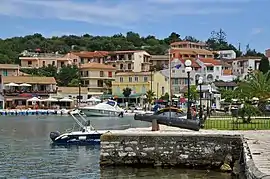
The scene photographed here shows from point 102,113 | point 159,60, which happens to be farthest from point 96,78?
point 102,113

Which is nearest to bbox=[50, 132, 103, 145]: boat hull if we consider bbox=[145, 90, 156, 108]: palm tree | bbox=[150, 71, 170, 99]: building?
bbox=[145, 90, 156, 108]: palm tree

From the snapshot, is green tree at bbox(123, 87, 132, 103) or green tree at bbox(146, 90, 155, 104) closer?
green tree at bbox(146, 90, 155, 104)

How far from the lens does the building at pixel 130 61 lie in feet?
455

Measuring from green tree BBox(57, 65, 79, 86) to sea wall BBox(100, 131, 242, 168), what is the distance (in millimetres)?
104723

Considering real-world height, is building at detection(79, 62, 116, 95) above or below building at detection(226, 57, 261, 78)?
below

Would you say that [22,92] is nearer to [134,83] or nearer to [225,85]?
[134,83]

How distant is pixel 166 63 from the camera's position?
145 meters

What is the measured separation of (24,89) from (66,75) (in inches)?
641

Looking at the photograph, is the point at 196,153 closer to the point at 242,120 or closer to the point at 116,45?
the point at 242,120

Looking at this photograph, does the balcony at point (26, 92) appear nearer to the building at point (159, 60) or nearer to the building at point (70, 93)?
the building at point (70, 93)

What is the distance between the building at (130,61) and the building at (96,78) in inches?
322

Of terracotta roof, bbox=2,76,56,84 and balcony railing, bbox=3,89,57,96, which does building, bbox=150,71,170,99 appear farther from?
terracotta roof, bbox=2,76,56,84

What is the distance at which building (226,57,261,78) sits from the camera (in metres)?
141

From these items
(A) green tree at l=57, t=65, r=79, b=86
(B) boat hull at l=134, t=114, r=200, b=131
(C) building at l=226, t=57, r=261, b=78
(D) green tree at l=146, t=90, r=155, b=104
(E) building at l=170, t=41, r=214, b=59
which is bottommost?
(B) boat hull at l=134, t=114, r=200, b=131
